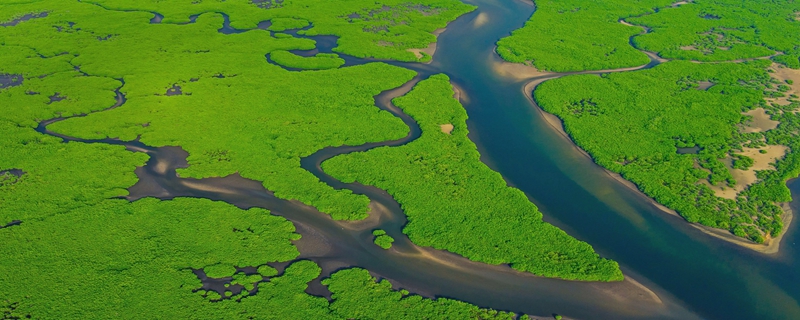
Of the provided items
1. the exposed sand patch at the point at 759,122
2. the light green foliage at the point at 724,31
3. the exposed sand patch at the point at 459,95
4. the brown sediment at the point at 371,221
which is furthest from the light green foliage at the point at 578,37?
the brown sediment at the point at 371,221

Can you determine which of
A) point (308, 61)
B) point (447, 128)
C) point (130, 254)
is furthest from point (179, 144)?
point (447, 128)

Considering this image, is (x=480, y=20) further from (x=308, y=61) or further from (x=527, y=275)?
(x=527, y=275)

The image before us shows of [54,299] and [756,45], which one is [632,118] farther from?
[54,299]

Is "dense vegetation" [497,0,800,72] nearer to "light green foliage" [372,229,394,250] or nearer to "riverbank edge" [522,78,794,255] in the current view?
"riverbank edge" [522,78,794,255]

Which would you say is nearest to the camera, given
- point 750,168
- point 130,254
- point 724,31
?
point 130,254

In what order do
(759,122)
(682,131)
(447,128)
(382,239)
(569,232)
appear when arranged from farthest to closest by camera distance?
(759,122)
(447,128)
(682,131)
(569,232)
(382,239)

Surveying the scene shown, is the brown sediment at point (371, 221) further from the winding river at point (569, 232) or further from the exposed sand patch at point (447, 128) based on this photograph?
the exposed sand patch at point (447, 128)

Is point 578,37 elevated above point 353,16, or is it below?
above

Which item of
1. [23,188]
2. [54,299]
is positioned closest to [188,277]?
[54,299]

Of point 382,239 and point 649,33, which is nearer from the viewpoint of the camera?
point 382,239

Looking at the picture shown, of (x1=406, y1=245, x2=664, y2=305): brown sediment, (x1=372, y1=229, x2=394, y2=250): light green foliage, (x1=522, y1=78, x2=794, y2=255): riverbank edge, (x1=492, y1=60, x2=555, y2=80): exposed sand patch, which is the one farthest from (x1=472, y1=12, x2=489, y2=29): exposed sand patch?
(x1=406, y1=245, x2=664, y2=305): brown sediment
